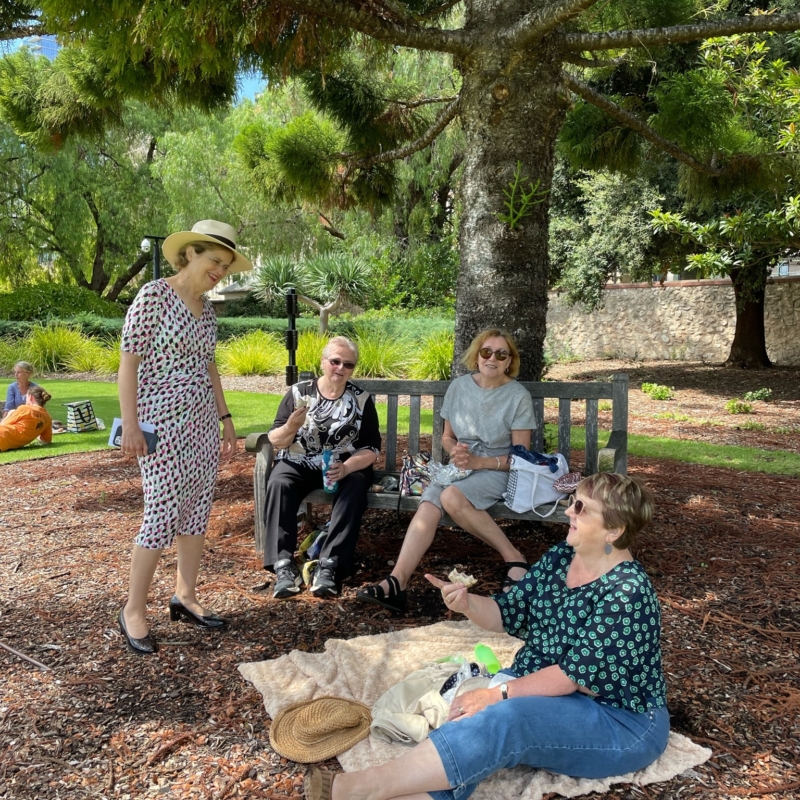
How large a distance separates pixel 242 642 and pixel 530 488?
1.45 metres

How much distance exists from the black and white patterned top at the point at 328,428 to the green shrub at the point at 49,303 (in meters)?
17.1

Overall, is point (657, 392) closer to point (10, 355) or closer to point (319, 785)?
point (319, 785)

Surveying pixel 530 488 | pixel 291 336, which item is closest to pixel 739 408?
pixel 291 336

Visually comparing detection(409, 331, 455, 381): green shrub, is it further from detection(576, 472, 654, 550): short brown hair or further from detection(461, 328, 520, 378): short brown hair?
detection(576, 472, 654, 550): short brown hair

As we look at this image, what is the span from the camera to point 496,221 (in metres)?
4.45

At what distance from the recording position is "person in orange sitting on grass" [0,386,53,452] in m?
7.88

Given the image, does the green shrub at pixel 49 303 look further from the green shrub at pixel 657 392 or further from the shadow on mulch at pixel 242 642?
the shadow on mulch at pixel 242 642

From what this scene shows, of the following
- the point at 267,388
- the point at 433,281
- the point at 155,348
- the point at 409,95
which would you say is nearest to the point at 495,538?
the point at 155,348

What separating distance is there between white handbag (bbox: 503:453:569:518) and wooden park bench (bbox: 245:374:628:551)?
44mm

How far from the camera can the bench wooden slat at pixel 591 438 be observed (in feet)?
13.3

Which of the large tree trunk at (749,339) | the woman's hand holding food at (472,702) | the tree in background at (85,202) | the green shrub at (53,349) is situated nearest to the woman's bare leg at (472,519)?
the woman's hand holding food at (472,702)

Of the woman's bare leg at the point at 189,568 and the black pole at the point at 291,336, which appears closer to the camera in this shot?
the woman's bare leg at the point at 189,568

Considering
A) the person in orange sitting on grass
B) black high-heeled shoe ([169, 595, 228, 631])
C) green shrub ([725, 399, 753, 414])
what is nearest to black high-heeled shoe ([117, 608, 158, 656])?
black high-heeled shoe ([169, 595, 228, 631])

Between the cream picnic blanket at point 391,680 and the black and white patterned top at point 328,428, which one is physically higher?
the black and white patterned top at point 328,428
